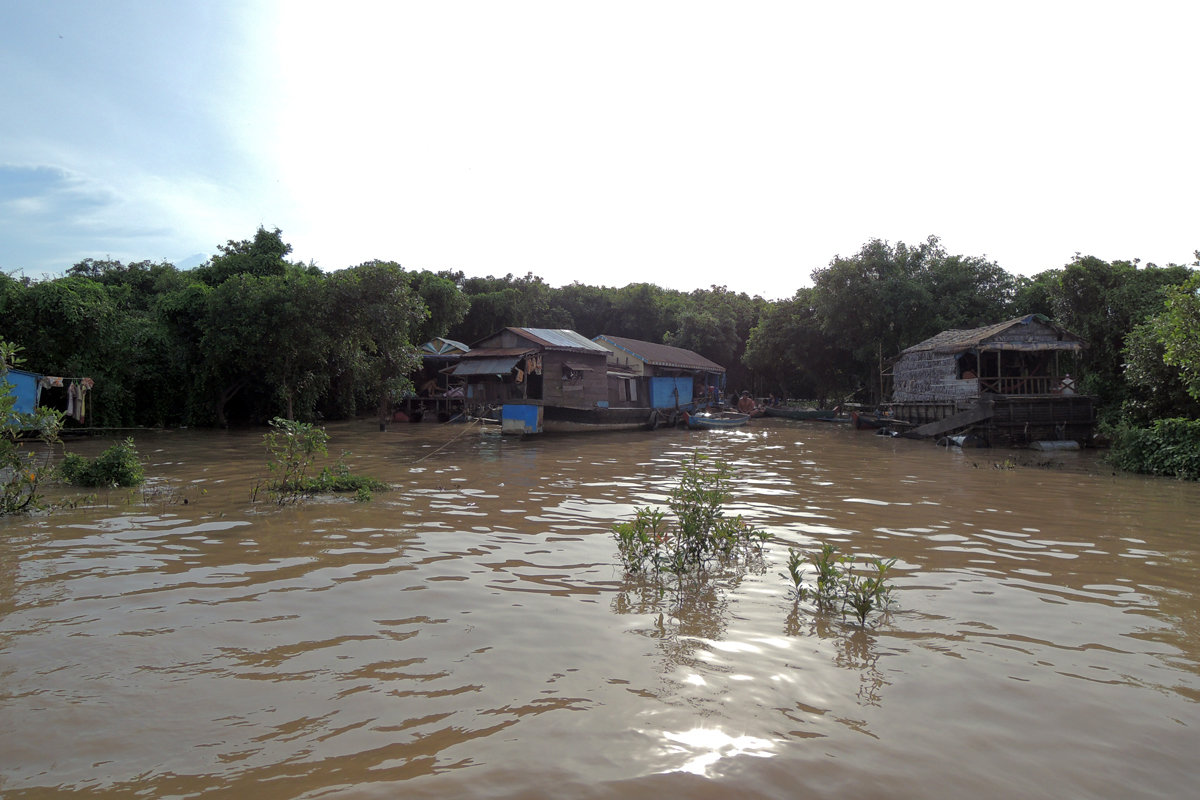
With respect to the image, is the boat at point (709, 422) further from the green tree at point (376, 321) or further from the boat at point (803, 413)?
the green tree at point (376, 321)

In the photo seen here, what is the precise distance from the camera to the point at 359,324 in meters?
22.8

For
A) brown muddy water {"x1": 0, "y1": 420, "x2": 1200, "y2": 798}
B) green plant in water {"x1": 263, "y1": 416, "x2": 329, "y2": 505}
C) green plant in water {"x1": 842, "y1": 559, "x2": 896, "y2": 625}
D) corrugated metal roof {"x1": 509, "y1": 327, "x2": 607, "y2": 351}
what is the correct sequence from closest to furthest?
brown muddy water {"x1": 0, "y1": 420, "x2": 1200, "y2": 798} → green plant in water {"x1": 842, "y1": 559, "x2": 896, "y2": 625} → green plant in water {"x1": 263, "y1": 416, "x2": 329, "y2": 505} → corrugated metal roof {"x1": 509, "y1": 327, "x2": 607, "y2": 351}

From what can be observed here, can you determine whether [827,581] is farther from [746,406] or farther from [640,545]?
[746,406]

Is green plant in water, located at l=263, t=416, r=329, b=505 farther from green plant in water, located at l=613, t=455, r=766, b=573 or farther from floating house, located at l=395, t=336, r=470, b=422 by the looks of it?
floating house, located at l=395, t=336, r=470, b=422

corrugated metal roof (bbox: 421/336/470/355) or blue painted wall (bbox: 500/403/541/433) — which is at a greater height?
corrugated metal roof (bbox: 421/336/470/355)

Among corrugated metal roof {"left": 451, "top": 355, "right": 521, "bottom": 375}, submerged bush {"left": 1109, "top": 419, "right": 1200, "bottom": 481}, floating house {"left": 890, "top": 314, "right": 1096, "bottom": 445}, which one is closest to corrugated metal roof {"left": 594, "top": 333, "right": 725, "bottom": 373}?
corrugated metal roof {"left": 451, "top": 355, "right": 521, "bottom": 375}

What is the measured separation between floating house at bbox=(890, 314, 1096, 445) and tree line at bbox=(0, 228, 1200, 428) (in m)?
1.44

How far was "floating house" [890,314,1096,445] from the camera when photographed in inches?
851

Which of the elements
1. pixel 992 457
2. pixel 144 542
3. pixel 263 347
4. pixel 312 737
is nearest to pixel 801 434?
pixel 992 457

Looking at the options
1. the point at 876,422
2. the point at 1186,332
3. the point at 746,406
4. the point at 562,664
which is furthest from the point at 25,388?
the point at 746,406

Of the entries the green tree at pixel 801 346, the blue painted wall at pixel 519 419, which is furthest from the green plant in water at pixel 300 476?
the green tree at pixel 801 346

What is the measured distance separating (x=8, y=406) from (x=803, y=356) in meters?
35.6

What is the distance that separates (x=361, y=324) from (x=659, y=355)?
1606 centimetres

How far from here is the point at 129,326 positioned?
23359 mm
